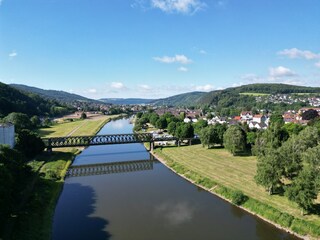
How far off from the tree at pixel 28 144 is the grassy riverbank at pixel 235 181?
73.9 ft

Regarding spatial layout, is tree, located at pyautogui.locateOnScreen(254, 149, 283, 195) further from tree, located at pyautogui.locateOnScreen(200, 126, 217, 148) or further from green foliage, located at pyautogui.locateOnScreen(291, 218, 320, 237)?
tree, located at pyautogui.locateOnScreen(200, 126, 217, 148)

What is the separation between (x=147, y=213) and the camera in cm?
3070

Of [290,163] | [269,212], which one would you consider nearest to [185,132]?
[290,163]

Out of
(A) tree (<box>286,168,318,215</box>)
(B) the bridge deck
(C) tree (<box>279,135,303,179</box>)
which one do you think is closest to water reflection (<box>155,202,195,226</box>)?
(A) tree (<box>286,168,318,215</box>)

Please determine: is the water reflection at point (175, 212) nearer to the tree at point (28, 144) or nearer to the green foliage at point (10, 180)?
the green foliage at point (10, 180)

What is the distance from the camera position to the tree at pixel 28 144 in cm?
5059

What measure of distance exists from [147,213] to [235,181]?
13999mm

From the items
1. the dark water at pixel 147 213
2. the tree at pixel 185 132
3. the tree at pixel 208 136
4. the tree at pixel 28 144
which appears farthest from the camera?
the tree at pixel 185 132

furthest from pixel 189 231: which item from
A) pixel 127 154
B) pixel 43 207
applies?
pixel 127 154

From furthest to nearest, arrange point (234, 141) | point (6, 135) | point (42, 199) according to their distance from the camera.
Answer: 1. point (234, 141)
2. point (6, 135)
3. point (42, 199)

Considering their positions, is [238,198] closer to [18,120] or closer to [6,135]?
[6,135]

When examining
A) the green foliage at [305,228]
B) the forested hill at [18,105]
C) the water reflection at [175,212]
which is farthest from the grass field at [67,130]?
the green foliage at [305,228]

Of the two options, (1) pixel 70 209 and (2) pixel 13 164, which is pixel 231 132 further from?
(2) pixel 13 164

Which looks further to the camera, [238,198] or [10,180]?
[238,198]
